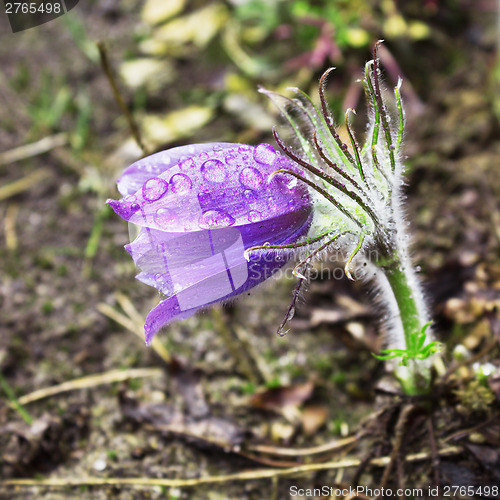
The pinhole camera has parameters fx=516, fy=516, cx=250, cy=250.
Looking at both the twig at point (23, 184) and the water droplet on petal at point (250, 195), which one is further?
the twig at point (23, 184)

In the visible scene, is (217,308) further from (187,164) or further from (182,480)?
(182,480)

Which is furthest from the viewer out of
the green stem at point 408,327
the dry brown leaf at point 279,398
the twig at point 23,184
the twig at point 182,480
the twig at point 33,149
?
the twig at point 33,149

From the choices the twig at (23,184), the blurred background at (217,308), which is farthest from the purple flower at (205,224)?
the twig at (23,184)

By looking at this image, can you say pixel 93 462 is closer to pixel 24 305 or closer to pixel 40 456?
pixel 40 456

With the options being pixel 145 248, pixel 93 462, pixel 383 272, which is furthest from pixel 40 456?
pixel 383 272

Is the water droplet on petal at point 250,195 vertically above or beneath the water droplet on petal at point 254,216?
above

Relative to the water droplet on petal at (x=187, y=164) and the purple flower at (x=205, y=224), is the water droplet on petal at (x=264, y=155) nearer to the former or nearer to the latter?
the purple flower at (x=205, y=224)

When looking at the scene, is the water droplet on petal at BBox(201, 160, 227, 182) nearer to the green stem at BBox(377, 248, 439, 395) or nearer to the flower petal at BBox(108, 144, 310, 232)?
the flower petal at BBox(108, 144, 310, 232)
